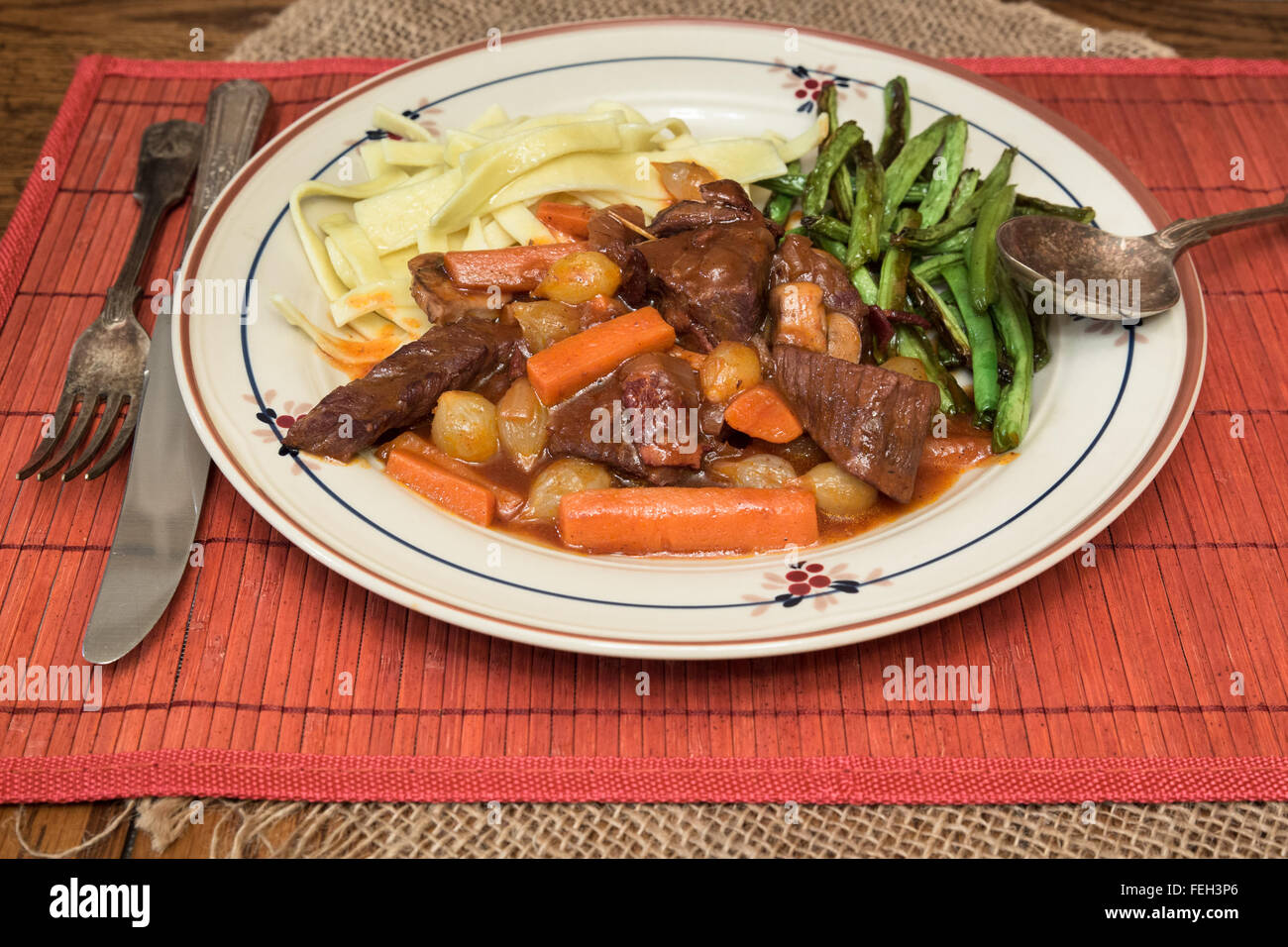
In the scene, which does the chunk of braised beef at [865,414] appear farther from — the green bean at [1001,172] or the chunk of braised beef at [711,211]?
the green bean at [1001,172]

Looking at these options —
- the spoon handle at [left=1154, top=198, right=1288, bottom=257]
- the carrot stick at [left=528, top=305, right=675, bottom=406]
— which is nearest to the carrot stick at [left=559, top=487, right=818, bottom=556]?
the carrot stick at [left=528, top=305, right=675, bottom=406]

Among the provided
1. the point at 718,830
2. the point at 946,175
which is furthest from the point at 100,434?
the point at 946,175

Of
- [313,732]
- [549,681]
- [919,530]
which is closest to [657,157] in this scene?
[919,530]

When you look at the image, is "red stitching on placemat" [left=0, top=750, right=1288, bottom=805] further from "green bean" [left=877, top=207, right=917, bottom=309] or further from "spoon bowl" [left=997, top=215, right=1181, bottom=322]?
"green bean" [left=877, top=207, right=917, bottom=309]

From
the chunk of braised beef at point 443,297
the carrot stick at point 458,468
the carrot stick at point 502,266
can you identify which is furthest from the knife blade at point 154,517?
the carrot stick at point 502,266

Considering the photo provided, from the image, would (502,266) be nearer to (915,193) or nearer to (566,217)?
(566,217)
